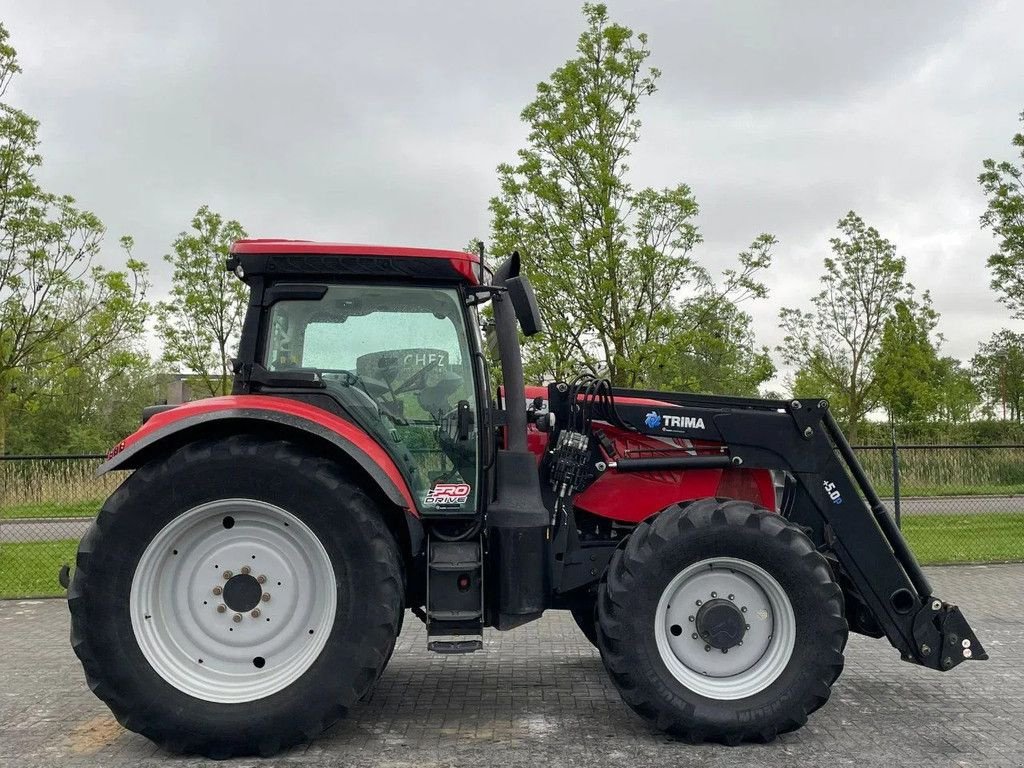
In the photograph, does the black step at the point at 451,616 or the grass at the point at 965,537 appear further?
the grass at the point at 965,537

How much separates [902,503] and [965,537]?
116 centimetres

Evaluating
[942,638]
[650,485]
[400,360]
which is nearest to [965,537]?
[942,638]

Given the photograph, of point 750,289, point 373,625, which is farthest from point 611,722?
point 750,289

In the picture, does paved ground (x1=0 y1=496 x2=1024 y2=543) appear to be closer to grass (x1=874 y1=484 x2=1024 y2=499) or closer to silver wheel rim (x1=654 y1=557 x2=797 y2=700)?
grass (x1=874 y1=484 x2=1024 y2=499)

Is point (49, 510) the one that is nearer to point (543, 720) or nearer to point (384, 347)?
point (384, 347)

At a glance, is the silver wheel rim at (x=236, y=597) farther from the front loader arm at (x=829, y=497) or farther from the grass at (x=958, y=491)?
the grass at (x=958, y=491)

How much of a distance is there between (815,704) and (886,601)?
80cm

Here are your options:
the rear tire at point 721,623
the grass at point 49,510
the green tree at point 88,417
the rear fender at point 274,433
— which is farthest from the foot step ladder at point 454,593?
the green tree at point 88,417

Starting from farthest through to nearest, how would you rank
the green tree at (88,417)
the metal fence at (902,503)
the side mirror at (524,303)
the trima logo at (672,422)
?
1. the green tree at (88,417)
2. the metal fence at (902,503)
3. the trima logo at (672,422)
4. the side mirror at (524,303)

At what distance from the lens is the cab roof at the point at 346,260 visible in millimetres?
4883

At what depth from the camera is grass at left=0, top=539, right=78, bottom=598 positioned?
10.3 meters

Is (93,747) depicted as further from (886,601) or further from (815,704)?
(886,601)

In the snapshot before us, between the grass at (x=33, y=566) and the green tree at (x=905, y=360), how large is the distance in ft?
57.4

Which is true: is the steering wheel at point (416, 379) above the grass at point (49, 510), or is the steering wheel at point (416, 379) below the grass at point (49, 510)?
above
